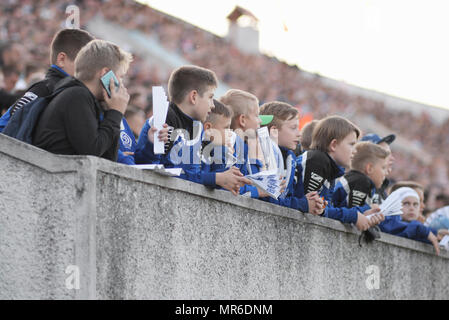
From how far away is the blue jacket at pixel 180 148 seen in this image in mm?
5188

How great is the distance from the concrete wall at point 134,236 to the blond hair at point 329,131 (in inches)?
38.3

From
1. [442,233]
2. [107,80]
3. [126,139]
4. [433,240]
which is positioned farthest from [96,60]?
[442,233]

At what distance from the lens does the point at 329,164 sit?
6562mm

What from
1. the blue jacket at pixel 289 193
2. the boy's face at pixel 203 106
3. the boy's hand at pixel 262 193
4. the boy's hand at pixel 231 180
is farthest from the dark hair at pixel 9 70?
the boy's hand at pixel 231 180

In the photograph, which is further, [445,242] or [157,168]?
[445,242]

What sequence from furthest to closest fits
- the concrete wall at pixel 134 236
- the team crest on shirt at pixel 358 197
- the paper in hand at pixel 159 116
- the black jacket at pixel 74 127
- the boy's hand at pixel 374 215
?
the team crest on shirt at pixel 358 197 → the boy's hand at pixel 374 215 → the paper in hand at pixel 159 116 → the black jacket at pixel 74 127 → the concrete wall at pixel 134 236

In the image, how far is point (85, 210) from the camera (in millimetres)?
3854

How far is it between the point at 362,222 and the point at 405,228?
148 cm

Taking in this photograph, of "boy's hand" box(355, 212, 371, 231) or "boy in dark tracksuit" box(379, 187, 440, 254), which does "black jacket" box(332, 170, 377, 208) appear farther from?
"boy in dark tracksuit" box(379, 187, 440, 254)

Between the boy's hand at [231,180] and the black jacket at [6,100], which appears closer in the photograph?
the boy's hand at [231,180]

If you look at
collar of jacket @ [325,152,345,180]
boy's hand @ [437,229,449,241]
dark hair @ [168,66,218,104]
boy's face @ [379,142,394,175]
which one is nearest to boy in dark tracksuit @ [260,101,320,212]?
collar of jacket @ [325,152,345,180]

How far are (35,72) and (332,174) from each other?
283 centimetres

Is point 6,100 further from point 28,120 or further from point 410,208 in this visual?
point 410,208

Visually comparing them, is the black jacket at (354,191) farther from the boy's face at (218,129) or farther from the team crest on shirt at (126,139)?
the team crest on shirt at (126,139)
